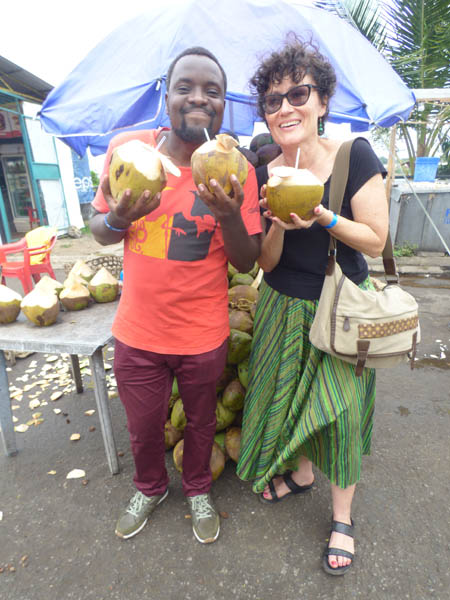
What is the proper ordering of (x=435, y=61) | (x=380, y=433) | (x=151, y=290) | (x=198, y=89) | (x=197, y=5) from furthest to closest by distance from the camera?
(x=435, y=61) → (x=197, y=5) → (x=380, y=433) → (x=151, y=290) → (x=198, y=89)

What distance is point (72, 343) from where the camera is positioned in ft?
6.41

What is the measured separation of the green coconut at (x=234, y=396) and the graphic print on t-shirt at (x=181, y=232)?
0.96 meters

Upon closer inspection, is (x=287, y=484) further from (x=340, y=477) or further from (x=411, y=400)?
(x=411, y=400)

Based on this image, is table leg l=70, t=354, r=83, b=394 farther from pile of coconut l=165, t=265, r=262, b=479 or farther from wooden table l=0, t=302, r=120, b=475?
pile of coconut l=165, t=265, r=262, b=479

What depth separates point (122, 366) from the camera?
5.32ft

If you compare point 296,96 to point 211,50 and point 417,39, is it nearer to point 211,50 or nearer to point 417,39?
point 211,50

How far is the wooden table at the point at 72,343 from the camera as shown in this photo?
1.98 metres

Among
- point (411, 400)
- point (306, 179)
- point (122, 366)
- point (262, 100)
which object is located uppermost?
point (262, 100)

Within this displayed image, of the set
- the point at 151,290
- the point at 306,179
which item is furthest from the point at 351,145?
the point at 151,290

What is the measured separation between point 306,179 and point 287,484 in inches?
66.5

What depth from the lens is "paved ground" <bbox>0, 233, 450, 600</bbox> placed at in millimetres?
1617

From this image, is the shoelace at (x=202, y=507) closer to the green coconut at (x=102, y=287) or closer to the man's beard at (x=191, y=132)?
the green coconut at (x=102, y=287)

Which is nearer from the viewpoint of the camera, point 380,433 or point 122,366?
point 122,366

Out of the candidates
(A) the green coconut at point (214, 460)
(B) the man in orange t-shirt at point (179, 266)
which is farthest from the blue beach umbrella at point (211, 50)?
(A) the green coconut at point (214, 460)
